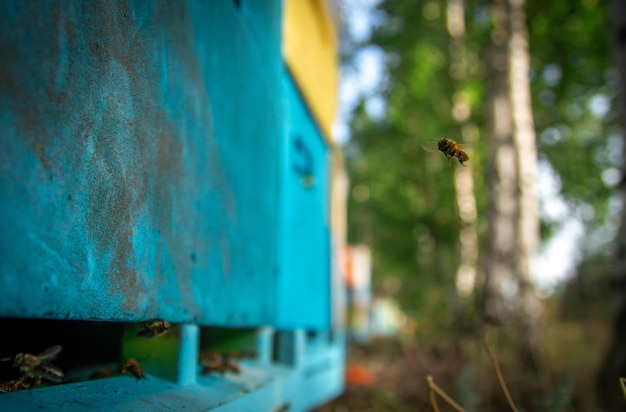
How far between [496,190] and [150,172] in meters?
5.03

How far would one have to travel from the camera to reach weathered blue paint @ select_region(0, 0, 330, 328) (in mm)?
781

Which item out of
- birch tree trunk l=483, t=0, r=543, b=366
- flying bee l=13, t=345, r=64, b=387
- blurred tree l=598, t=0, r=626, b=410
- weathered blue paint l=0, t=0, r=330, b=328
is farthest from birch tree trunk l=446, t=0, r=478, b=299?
flying bee l=13, t=345, r=64, b=387

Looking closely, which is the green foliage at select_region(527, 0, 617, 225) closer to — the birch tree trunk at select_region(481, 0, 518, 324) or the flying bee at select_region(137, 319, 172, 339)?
the birch tree trunk at select_region(481, 0, 518, 324)

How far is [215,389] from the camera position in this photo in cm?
133

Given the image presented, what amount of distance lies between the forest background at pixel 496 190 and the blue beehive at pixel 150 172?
68 cm

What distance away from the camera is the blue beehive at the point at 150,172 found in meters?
0.79

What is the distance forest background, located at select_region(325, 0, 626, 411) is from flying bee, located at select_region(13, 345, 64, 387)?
1120 mm

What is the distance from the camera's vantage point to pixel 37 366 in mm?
911

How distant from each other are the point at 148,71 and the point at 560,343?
628 centimetres

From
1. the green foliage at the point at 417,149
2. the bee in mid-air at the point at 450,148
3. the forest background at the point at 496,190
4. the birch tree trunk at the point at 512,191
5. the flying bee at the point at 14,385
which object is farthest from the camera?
the green foliage at the point at 417,149

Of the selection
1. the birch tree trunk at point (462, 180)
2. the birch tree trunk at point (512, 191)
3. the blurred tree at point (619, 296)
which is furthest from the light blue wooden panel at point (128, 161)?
the birch tree trunk at point (462, 180)

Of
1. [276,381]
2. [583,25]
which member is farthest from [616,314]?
[583,25]

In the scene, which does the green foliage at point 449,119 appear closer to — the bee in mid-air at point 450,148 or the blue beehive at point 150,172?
the bee in mid-air at point 450,148

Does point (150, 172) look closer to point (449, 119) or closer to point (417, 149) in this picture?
point (449, 119)
